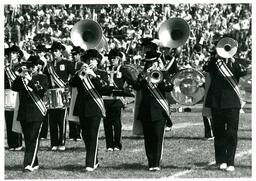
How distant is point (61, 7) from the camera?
2298cm

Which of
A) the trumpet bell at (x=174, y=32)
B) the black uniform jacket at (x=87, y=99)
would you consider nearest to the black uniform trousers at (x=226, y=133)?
the trumpet bell at (x=174, y=32)

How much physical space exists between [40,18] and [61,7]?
2.89 ft

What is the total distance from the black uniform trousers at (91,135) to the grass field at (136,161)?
194 mm

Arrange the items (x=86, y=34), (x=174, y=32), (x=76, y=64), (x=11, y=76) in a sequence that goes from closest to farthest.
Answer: (x=174, y=32) < (x=86, y=34) < (x=76, y=64) < (x=11, y=76)

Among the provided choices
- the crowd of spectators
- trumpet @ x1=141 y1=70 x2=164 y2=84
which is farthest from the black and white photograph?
the crowd of spectators

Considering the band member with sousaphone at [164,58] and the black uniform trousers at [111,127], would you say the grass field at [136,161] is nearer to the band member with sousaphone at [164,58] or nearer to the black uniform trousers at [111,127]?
the black uniform trousers at [111,127]

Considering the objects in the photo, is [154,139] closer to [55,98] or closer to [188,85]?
[188,85]

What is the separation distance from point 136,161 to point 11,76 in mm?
2929

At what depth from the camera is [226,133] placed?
9531mm

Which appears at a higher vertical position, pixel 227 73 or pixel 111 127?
pixel 227 73

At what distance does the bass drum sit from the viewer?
38.1 ft

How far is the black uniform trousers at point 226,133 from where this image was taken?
9.45m

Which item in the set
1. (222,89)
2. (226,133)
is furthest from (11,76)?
(226,133)
